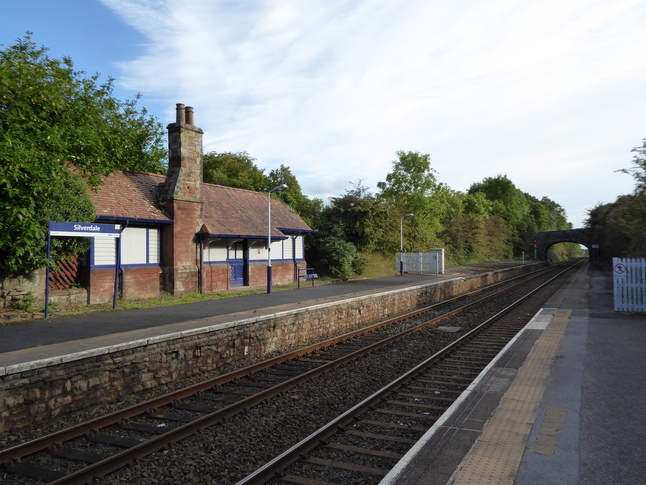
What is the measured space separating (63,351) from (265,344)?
4.61 meters

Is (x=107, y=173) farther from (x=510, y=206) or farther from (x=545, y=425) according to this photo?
(x=510, y=206)

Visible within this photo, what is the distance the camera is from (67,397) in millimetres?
6832

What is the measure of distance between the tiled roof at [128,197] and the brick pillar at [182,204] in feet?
1.82

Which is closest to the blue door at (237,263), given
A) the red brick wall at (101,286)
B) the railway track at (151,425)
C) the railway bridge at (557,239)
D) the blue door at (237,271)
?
the blue door at (237,271)

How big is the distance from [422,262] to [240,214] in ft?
47.2

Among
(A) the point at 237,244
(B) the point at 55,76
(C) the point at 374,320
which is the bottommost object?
(C) the point at 374,320

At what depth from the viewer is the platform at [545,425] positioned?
4.05m

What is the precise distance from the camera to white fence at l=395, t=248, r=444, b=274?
96.8 feet

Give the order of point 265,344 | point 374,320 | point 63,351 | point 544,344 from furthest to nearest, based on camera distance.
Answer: point 374,320 → point 265,344 → point 544,344 → point 63,351

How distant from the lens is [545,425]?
5.12 m

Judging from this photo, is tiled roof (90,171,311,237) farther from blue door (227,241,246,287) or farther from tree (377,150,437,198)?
tree (377,150,437,198)

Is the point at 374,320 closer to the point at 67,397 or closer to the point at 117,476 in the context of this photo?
the point at 67,397

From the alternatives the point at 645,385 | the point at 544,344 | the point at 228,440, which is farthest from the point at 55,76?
the point at 645,385

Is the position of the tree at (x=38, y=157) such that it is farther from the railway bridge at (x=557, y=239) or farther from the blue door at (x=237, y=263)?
the railway bridge at (x=557, y=239)
